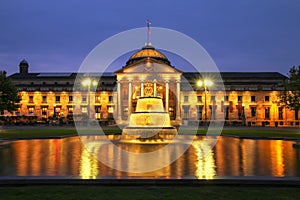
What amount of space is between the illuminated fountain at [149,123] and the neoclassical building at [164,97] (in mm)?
58041

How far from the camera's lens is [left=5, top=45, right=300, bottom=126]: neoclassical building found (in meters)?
89.8

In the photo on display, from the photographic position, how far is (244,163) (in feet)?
44.6

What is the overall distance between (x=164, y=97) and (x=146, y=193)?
283ft

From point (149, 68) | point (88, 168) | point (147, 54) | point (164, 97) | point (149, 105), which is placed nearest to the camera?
point (88, 168)

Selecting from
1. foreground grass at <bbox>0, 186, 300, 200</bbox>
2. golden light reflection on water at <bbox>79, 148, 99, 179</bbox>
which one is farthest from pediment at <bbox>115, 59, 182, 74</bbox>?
foreground grass at <bbox>0, 186, 300, 200</bbox>

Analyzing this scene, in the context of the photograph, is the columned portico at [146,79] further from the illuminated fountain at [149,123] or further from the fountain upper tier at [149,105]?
the illuminated fountain at [149,123]

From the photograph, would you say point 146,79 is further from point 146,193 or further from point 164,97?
point 146,193

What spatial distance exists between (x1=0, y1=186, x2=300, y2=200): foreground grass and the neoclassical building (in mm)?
76171

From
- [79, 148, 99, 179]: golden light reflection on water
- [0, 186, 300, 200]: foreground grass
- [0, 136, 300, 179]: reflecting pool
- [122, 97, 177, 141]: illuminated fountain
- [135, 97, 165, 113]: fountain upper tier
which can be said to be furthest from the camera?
[135, 97, 165, 113]: fountain upper tier

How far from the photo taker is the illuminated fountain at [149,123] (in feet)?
77.7

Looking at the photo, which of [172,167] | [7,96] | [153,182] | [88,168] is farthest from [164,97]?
[153,182]

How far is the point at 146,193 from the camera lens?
28.0 ft

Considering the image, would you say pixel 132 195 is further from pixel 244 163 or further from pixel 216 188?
pixel 244 163

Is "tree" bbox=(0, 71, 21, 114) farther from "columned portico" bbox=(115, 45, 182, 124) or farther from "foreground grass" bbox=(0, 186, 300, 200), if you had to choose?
"columned portico" bbox=(115, 45, 182, 124)
